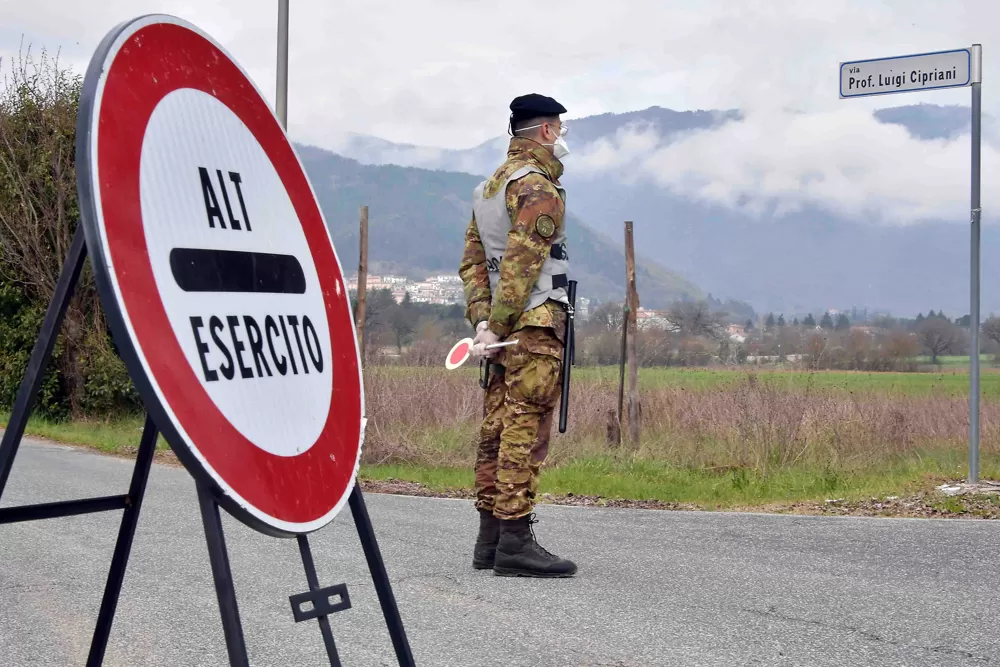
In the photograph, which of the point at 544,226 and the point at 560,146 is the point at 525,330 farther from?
the point at 560,146

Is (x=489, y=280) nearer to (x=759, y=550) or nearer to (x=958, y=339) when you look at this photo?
(x=759, y=550)

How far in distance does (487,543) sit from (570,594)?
66cm

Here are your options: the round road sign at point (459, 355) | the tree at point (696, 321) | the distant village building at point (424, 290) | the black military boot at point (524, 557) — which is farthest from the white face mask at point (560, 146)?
the distant village building at point (424, 290)

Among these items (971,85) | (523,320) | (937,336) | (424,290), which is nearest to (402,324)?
(424,290)

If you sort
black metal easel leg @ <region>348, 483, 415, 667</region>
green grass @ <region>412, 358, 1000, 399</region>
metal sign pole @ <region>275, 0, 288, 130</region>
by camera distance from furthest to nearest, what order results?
metal sign pole @ <region>275, 0, 288, 130</region> → green grass @ <region>412, 358, 1000, 399</region> → black metal easel leg @ <region>348, 483, 415, 667</region>

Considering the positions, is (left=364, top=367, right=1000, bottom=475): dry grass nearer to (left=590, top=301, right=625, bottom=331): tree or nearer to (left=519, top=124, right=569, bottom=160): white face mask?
(left=590, top=301, right=625, bottom=331): tree

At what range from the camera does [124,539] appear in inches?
97.3

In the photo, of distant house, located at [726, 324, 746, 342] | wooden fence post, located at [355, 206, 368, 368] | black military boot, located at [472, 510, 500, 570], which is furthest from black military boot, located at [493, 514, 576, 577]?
distant house, located at [726, 324, 746, 342]

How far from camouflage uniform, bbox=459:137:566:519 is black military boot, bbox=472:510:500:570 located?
18 cm

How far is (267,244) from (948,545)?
4961 mm

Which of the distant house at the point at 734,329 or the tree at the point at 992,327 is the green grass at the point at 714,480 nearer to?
the distant house at the point at 734,329

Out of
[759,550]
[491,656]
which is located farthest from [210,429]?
[759,550]

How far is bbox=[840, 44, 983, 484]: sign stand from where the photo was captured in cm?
790

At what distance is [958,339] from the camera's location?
84.2 feet
